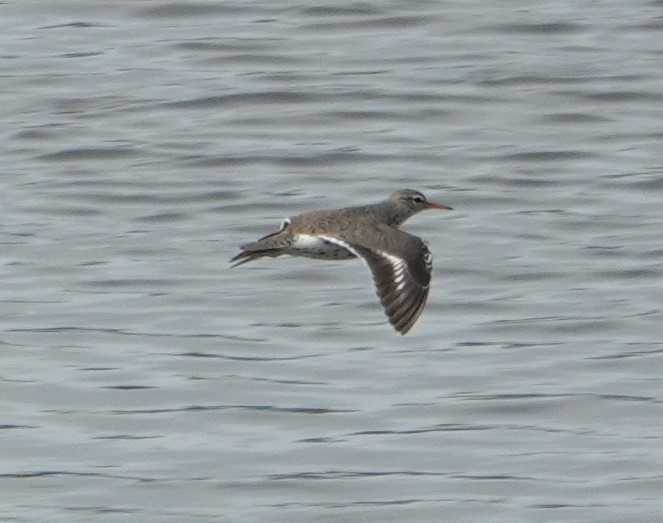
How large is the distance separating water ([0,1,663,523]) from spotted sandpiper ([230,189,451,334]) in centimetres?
181

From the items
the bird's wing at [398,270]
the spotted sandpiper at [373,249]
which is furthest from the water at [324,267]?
the bird's wing at [398,270]

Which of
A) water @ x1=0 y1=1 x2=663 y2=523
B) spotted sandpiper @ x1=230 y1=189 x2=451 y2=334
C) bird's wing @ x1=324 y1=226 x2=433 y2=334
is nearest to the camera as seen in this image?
bird's wing @ x1=324 y1=226 x2=433 y2=334

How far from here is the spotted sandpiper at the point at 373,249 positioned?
11344 mm

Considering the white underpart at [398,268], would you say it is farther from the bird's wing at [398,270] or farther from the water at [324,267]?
the water at [324,267]

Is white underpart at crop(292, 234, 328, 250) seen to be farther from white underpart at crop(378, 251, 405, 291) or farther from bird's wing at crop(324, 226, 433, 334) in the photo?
white underpart at crop(378, 251, 405, 291)

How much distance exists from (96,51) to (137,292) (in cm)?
759

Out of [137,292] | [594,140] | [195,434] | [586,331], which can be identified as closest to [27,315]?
[137,292]

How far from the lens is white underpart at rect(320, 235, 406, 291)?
11391 millimetres

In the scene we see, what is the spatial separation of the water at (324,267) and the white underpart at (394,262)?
1.96m

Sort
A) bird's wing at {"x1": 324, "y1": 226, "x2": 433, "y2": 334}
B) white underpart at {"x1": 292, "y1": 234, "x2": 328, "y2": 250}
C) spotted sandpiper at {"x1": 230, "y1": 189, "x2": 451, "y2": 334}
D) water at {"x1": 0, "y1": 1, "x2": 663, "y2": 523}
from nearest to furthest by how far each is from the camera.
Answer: bird's wing at {"x1": 324, "y1": 226, "x2": 433, "y2": 334} → spotted sandpiper at {"x1": 230, "y1": 189, "x2": 451, "y2": 334} → white underpart at {"x1": 292, "y1": 234, "x2": 328, "y2": 250} → water at {"x1": 0, "y1": 1, "x2": 663, "y2": 523}

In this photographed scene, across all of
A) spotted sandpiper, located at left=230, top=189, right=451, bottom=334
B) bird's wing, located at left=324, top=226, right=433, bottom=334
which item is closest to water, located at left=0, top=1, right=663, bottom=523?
spotted sandpiper, located at left=230, top=189, right=451, bottom=334

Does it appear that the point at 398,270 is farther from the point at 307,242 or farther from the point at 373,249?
the point at 307,242

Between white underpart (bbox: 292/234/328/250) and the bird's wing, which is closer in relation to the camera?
the bird's wing

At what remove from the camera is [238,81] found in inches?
921
